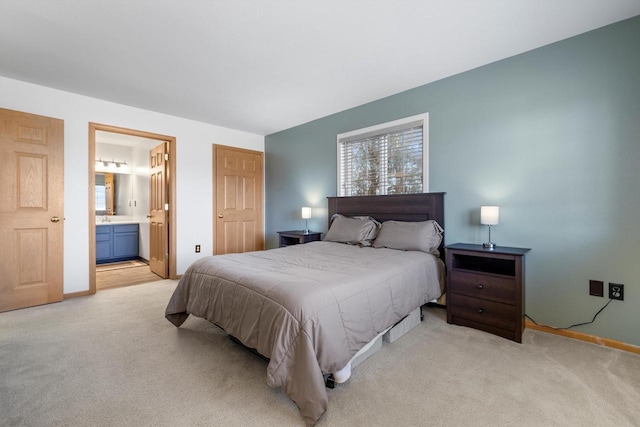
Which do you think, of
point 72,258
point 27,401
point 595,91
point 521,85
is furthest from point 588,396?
point 72,258

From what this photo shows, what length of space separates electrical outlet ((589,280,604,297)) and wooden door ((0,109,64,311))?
203 inches

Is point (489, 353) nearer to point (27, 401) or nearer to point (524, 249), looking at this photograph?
point (524, 249)

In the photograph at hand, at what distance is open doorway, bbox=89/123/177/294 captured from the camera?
4.21m

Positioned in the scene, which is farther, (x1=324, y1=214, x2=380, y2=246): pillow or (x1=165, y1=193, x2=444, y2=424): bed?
(x1=324, y1=214, x2=380, y2=246): pillow

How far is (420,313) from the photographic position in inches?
106

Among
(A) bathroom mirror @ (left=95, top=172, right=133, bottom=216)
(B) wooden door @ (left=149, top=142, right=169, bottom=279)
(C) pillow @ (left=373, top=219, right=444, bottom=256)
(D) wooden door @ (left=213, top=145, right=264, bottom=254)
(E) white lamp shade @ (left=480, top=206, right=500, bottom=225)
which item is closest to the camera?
(E) white lamp shade @ (left=480, top=206, right=500, bottom=225)

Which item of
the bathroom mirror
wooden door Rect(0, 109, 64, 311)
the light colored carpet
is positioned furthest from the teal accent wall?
the bathroom mirror

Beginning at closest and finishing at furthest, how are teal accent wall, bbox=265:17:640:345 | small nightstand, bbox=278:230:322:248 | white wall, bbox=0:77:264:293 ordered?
teal accent wall, bbox=265:17:640:345 → white wall, bbox=0:77:264:293 → small nightstand, bbox=278:230:322:248

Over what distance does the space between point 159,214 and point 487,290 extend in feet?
14.8

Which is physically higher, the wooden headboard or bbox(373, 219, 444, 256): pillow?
the wooden headboard

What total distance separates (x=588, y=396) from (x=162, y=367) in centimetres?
256

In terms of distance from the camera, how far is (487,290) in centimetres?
236

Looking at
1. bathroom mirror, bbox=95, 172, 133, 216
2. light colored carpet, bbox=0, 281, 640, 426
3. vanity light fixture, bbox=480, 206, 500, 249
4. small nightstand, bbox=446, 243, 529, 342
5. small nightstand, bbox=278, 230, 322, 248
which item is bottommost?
light colored carpet, bbox=0, 281, 640, 426

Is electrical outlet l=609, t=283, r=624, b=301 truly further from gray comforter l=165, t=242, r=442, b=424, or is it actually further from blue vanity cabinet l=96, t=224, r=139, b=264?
blue vanity cabinet l=96, t=224, r=139, b=264
